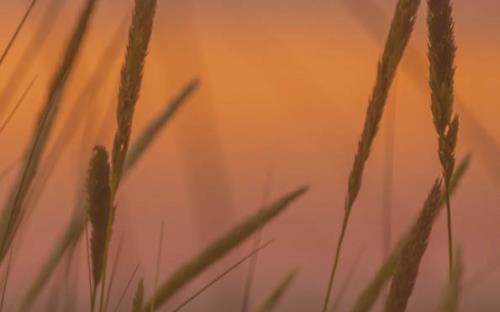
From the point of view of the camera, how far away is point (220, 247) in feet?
3.45

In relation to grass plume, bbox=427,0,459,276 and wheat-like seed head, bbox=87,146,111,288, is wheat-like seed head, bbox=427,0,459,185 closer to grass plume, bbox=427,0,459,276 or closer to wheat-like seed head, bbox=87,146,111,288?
grass plume, bbox=427,0,459,276

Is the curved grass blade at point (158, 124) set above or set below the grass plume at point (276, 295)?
above

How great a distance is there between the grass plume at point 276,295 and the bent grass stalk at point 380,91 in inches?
12.1

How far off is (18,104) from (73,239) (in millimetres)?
162

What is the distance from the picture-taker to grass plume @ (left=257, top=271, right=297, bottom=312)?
115 cm

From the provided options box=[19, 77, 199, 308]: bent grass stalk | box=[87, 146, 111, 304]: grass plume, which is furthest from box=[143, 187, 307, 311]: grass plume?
box=[87, 146, 111, 304]: grass plume

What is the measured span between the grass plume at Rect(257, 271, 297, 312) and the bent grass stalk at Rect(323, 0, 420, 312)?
0.31 meters

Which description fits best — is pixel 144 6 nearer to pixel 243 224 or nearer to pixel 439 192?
pixel 439 192

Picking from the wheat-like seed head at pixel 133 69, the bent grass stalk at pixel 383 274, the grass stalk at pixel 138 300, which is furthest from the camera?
the bent grass stalk at pixel 383 274

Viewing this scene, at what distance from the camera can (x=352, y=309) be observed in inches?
39.1

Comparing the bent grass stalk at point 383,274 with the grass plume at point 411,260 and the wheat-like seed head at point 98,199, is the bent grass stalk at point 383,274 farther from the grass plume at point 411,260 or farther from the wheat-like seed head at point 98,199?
the wheat-like seed head at point 98,199

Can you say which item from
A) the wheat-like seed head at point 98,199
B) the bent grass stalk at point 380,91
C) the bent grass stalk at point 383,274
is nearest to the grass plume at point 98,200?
the wheat-like seed head at point 98,199

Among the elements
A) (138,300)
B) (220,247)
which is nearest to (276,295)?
(220,247)

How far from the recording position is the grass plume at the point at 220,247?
3.39ft
